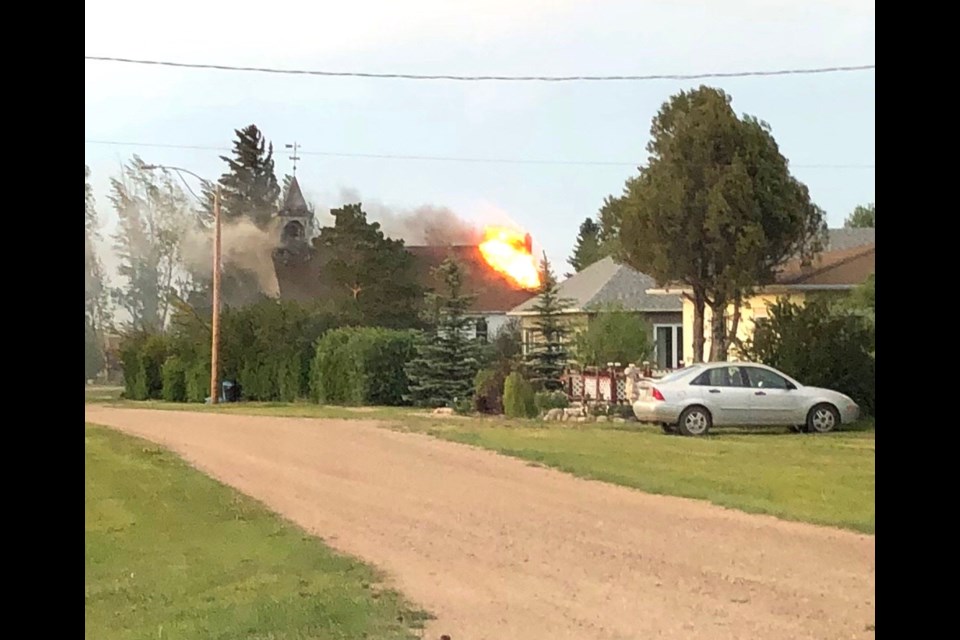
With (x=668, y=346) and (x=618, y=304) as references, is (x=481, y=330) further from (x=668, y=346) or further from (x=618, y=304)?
(x=668, y=346)

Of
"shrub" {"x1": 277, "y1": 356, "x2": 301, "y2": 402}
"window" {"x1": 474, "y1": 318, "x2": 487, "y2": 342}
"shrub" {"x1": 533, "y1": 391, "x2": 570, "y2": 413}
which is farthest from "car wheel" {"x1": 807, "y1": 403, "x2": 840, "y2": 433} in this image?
"shrub" {"x1": 277, "y1": 356, "x2": 301, "y2": 402}

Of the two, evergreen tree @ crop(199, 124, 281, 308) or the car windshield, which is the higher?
evergreen tree @ crop(199, 124, 281, 308)

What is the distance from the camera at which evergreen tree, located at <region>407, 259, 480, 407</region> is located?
2736 mm

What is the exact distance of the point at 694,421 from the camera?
273 cm

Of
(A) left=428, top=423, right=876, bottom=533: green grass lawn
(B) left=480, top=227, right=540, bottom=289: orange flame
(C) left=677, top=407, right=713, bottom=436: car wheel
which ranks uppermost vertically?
(B) left=480, top=227, right=540, bottom=289: orange flame

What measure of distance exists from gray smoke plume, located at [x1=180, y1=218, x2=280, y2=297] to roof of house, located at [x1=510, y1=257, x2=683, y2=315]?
2.30 ft

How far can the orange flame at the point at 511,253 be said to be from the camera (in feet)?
8.89

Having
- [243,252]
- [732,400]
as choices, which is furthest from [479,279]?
[732,400]

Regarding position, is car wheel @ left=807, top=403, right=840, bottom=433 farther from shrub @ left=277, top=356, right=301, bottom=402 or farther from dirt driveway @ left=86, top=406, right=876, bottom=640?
shrub @ left=277, top=356, right=301, bottom=402

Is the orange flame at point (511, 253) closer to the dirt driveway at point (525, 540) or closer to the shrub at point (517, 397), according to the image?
the shrub at point (517, 397)

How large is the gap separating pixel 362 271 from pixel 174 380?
0.58m
